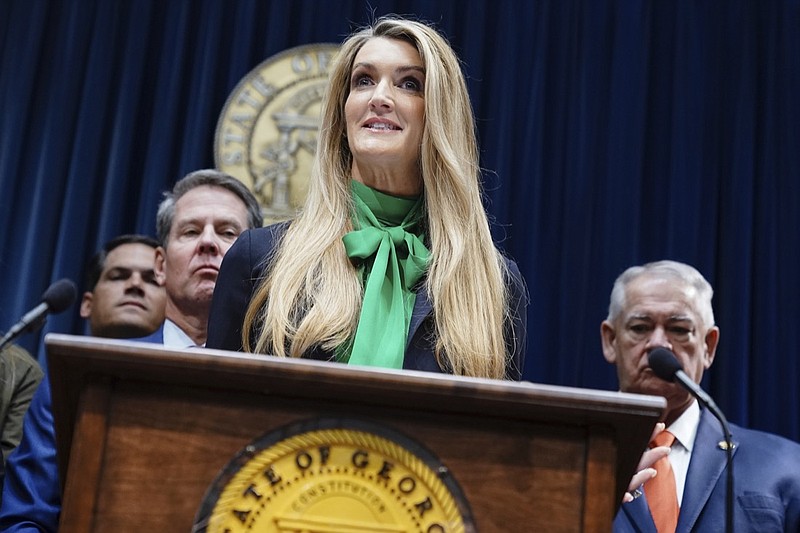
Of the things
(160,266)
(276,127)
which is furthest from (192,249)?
(276,127)

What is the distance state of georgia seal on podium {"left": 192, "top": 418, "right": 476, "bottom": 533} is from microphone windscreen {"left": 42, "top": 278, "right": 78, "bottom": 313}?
0.90m

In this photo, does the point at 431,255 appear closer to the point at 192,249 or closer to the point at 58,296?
the point at 58,296

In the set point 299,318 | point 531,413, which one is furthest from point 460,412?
point 299,318

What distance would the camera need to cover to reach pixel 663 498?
2732mm

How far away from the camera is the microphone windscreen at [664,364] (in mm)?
2207

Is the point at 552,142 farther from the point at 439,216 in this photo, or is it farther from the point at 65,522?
the point at 65,522

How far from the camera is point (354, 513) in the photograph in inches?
46.4

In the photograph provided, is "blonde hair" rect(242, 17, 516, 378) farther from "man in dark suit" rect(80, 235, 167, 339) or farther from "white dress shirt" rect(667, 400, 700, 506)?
"man in dark suit" rect(80, 235, 167, 339)

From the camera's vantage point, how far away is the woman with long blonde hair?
5.58ft

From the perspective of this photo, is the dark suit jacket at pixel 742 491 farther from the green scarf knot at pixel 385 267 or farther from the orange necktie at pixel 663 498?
the green scarf knot at pixel 385 267

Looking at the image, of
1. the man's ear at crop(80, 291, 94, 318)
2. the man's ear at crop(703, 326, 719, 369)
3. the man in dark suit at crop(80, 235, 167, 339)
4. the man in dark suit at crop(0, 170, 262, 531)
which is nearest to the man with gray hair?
the man in dark suit at crop(0, 170, 262, 531)

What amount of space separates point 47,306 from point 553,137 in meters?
2.54

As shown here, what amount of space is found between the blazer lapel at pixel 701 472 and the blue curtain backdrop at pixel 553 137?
1.03 metres

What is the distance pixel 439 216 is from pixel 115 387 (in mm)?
784
